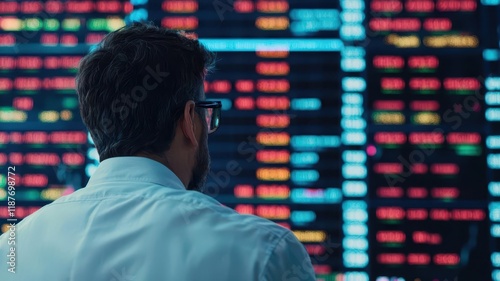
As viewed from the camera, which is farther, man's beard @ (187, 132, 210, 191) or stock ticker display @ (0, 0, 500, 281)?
stock ticker display @ (0, 0, 500, 281)

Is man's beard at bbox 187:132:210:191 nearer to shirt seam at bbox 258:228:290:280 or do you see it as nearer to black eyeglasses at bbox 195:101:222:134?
black eyeglasses at bbox 195:101:222:134

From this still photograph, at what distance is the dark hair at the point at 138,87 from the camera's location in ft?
2.41

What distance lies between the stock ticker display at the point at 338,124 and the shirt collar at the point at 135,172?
0.86 meters

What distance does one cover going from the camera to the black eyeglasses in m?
0.81

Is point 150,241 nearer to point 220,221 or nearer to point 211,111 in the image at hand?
point 220,221

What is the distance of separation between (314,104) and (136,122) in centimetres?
89

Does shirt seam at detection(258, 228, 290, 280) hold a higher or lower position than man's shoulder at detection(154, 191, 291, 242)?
lower

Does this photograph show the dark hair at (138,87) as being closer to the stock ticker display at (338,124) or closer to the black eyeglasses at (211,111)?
the black eyeglasses at (211,111)

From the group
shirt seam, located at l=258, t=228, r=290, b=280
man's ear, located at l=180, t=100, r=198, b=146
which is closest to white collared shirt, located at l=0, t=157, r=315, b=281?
shirt seam, located at l=258, t=228, r=290, b=280

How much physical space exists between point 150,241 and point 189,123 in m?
0.20

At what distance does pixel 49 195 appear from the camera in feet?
5.27

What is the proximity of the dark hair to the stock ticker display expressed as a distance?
2.70ft

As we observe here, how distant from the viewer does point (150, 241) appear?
617 millimetres

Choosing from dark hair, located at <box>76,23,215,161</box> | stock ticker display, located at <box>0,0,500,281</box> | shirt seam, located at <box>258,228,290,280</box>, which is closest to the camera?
shirt seam, located at <box>258,228,290,280</box>
